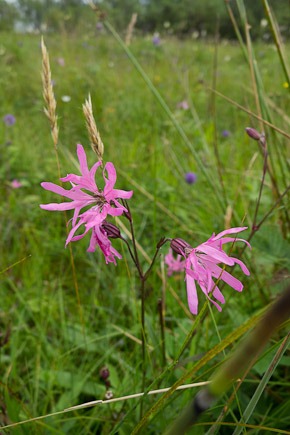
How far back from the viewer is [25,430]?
744 mm

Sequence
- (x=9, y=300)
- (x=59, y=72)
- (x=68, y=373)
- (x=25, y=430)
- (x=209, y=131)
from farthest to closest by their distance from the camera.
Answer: (x=59, y=72) → (x=209, y=131) → (x=9, y=300) → (x=68, y=373) → (x=25, y=430)

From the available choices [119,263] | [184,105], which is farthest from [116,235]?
[184,105]

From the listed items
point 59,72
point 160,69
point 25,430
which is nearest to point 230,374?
point 25,430

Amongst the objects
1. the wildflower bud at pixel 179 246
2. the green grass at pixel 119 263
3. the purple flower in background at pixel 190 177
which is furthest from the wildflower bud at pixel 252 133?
the purple flower in background at pixel 190 177

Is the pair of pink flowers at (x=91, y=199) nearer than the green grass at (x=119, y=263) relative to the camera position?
Yes

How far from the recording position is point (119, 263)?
1451mm

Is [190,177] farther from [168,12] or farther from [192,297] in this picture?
[168,12]

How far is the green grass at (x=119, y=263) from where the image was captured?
86cm

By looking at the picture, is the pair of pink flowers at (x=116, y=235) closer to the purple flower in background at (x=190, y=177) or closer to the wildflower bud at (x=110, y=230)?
the wildflower bud at (x=110, y=230)

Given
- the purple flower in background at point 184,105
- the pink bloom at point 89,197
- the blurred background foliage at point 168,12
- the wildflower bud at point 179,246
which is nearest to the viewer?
the pink bloom at point 89,197

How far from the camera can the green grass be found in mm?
856

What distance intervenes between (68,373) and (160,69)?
4133 millimetres

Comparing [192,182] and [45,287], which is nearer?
[45,287]

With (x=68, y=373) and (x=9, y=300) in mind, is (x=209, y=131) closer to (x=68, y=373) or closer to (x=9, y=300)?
(x=9, y=300)
